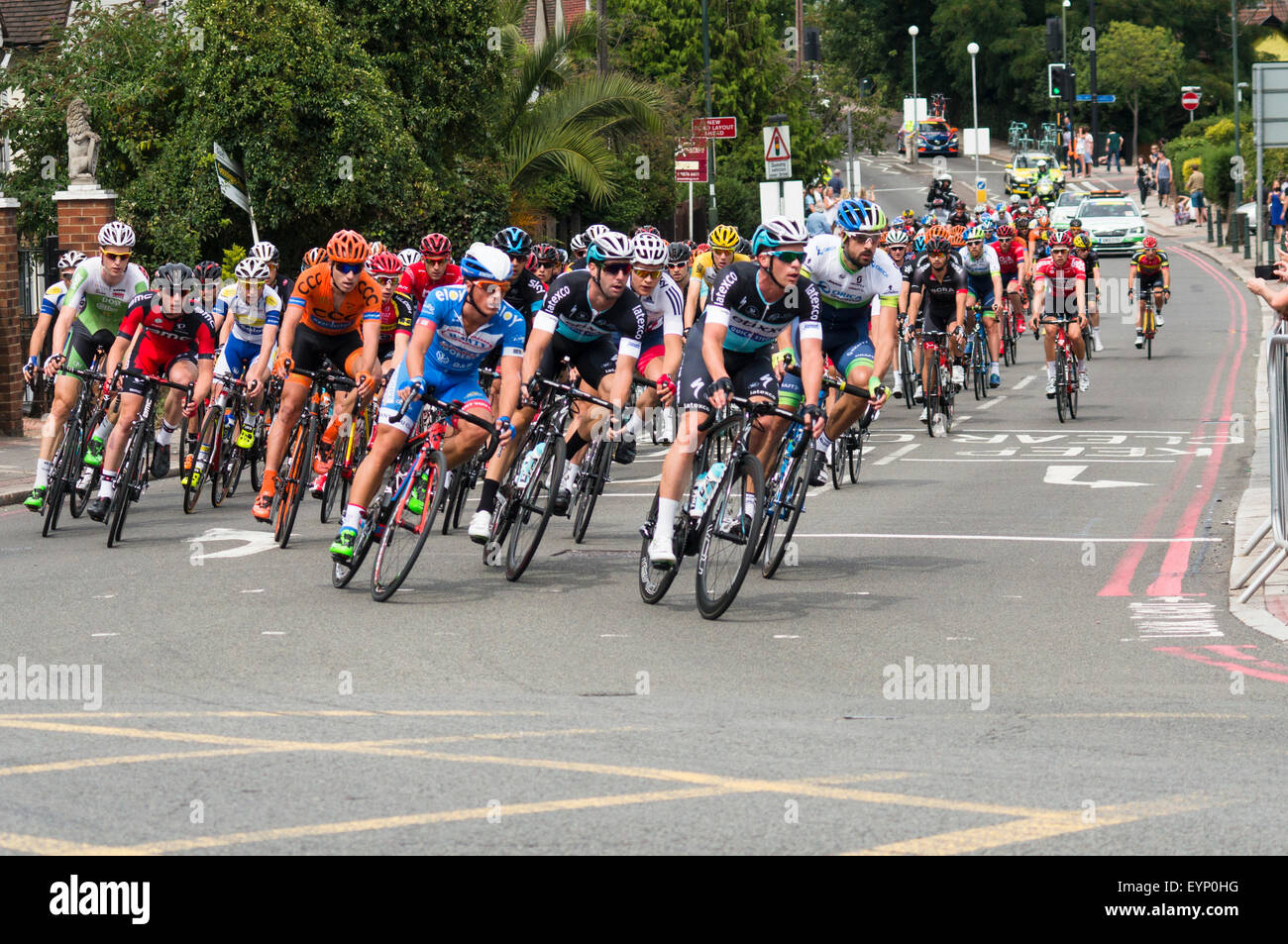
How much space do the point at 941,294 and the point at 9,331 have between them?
10.3m

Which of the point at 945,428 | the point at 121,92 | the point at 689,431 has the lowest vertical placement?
the point at 945,428

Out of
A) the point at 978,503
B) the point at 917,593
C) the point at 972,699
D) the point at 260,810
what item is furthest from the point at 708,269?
the point at 260,810

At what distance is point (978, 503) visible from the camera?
614 inches

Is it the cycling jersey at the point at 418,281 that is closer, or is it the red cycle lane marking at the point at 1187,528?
the red cycle lane marking at the point at 1187,528

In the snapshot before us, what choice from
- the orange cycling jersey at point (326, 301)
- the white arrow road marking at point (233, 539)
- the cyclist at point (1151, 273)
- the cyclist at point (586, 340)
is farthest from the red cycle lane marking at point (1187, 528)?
the white arrow road marking at point (233, 539)

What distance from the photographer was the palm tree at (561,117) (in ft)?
118

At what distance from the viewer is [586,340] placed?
42.5 feet

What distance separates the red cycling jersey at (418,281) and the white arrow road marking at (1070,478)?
5.58 metres

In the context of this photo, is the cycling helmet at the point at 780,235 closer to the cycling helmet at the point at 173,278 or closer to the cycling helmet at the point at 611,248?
the cycling helmet at the point at 611,248

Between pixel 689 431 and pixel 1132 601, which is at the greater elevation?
pixel 689 431

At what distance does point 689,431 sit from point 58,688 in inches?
137

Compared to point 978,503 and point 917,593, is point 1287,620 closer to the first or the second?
point 917,593

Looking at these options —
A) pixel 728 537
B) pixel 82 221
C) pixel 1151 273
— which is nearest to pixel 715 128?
pixel 1151 273
